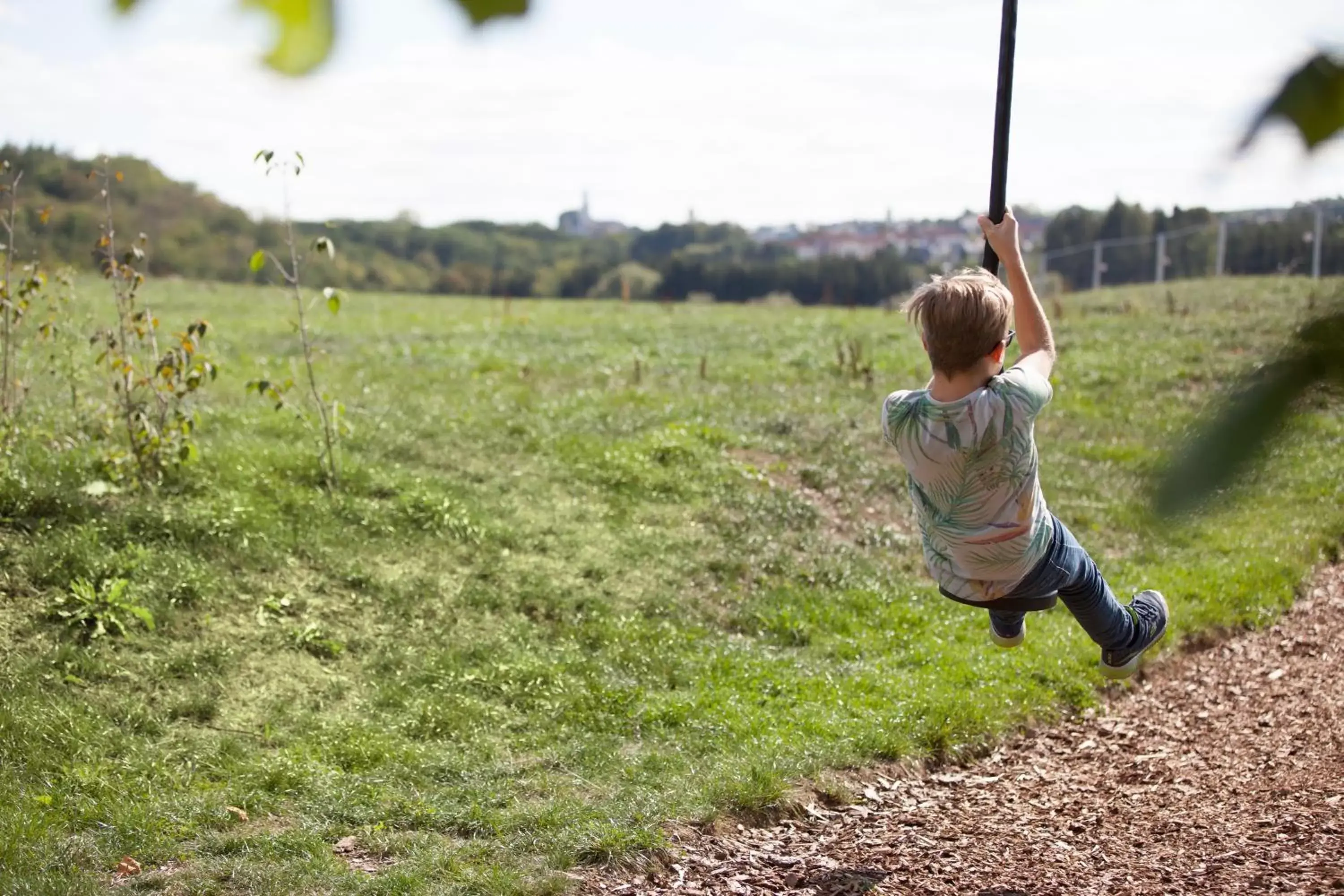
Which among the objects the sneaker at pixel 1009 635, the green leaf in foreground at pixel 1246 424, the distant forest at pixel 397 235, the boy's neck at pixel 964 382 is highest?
the distant forest at pixel 397 235

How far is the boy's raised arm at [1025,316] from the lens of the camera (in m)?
3.88

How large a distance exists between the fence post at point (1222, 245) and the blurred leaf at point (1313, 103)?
0.10 meters

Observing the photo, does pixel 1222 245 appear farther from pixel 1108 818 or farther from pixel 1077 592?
pixel 1108 818

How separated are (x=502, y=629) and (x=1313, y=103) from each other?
6280 millimetres

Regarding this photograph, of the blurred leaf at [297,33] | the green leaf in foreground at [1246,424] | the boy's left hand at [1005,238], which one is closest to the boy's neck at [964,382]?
the boy's left hand at [1005,238]

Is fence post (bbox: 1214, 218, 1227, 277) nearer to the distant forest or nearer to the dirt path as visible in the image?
the distant forest

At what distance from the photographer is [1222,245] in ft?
4.48

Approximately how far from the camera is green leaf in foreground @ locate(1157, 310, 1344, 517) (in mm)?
1011

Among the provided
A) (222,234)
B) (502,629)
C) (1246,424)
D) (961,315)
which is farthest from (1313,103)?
(502,629)

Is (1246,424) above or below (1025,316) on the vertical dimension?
below

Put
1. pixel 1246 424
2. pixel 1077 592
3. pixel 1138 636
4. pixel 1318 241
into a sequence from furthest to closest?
pixel 1138 636, pixel 1077 592, pixel 1318 241, pixel 1246 424

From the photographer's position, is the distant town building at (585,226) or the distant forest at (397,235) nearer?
the distant forest at (397,235)

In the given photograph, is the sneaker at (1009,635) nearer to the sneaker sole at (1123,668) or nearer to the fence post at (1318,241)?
the sneaker sole at (1123,668)

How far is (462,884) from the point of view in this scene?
4.41m
